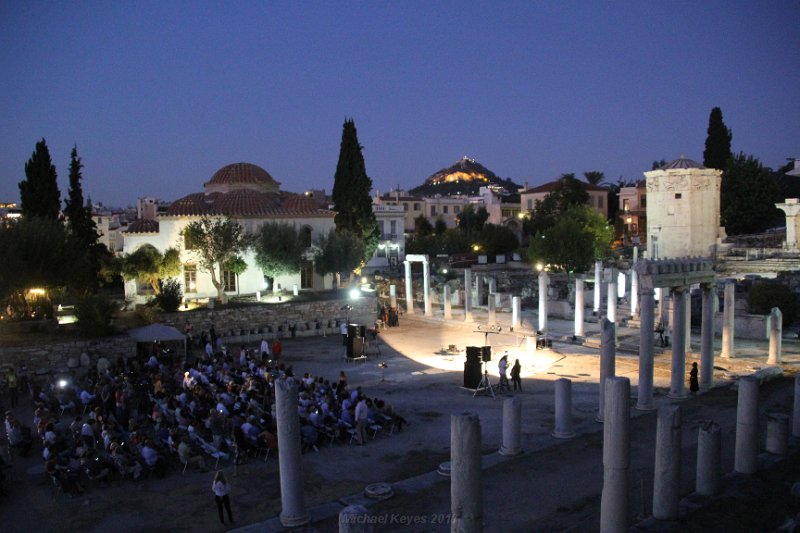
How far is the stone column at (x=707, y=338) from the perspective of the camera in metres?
18.7

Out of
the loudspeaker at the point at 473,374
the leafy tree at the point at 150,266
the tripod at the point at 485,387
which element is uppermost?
the leafy tree at the point at 150,266

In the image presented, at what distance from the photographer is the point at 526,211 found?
3346 inches

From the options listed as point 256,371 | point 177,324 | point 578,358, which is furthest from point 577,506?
point 177,324

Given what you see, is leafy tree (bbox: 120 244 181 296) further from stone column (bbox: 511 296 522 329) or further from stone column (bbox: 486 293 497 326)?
Answer: stone column (bbox: 511 296 522 329)

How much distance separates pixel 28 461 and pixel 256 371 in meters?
6.87

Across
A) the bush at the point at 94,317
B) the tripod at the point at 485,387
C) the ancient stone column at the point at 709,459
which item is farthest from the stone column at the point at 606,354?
the bush at the point at 94,317

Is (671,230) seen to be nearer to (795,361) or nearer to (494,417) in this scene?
(795,361)

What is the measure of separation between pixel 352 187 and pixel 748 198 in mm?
33334

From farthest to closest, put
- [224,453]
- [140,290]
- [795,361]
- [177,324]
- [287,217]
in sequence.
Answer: [287,217]
[140,290]
[177,324]
[795,361]
[224,453]

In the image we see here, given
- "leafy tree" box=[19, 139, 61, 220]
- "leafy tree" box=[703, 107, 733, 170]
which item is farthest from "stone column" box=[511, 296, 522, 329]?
"leafy tree" box=[703, 107, 733, 170]

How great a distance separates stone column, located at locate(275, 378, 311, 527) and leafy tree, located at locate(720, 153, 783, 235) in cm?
5363

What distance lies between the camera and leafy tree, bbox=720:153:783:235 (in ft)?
178

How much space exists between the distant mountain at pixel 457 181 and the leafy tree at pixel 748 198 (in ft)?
328

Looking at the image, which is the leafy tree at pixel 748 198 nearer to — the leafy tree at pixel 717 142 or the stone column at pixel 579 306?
the leafy tree at pixel 717 142
